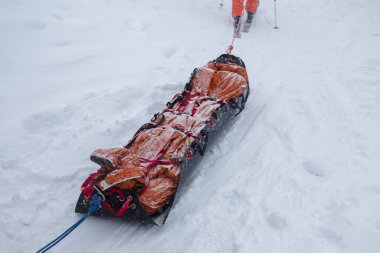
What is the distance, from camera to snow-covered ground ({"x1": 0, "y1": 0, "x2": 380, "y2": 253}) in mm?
2957

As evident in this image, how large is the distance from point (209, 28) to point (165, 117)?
5229 millimetres

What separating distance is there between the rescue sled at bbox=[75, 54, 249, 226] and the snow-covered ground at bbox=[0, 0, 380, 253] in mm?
237

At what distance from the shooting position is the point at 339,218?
291 cm

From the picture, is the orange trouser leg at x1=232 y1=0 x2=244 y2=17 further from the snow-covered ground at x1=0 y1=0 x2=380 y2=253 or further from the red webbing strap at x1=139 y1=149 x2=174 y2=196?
the red webbing strap at x1=139 y1=149 x2=174 y2=196

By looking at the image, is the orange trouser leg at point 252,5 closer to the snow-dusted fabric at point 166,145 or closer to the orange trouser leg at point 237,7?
the orange trouser leg at point 237,7

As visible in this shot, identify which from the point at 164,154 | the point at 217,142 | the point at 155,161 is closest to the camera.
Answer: the point at 155,161

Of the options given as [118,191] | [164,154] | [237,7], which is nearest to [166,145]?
[164,154]

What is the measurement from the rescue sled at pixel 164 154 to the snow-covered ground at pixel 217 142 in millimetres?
237

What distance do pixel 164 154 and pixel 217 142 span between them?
110cm

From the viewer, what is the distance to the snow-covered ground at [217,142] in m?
2.96

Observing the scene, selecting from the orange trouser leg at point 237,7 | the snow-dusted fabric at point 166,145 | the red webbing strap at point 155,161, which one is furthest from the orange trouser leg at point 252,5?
the red webbing strap at point 155,161

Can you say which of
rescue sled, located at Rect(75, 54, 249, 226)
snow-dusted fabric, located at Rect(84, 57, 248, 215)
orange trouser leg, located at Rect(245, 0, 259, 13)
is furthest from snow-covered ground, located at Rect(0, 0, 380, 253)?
orange trouser leg, located at Rect(245, 0, 259, 13)

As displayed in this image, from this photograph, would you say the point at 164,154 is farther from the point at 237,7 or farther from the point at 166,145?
the point at 237,7

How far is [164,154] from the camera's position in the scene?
3.37 meters
